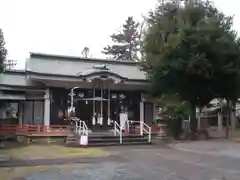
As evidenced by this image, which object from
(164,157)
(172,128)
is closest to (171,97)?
(172,128)

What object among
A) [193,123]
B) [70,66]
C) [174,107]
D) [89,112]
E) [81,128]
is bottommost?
[81,128]

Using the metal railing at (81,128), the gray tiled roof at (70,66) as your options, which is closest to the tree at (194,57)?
the gray tiled roof at (70,66)

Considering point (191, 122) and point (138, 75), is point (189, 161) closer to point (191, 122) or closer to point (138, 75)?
point (191, 122)

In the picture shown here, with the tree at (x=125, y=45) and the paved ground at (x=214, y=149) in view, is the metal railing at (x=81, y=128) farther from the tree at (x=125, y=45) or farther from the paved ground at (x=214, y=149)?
the tree at (x=125, y=45)

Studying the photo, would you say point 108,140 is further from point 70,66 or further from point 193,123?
point 70,66

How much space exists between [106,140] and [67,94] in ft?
20.9

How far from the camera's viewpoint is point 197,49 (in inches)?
955

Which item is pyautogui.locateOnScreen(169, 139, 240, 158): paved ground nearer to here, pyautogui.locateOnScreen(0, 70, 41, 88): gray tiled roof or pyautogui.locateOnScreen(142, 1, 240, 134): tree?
pyautogui.locateOnScreen(142, 1, 240, 134): tree

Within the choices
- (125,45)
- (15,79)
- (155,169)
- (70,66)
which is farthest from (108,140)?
(125,45)

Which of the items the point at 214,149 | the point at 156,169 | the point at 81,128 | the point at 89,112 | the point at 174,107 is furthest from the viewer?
the point at 89,112

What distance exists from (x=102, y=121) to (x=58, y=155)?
36.5 feet

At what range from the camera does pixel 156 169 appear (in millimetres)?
13672

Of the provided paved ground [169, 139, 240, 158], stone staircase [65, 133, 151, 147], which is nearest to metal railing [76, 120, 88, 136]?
stone staircase [65, 133, 151, 147]

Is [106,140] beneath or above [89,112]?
beneath
